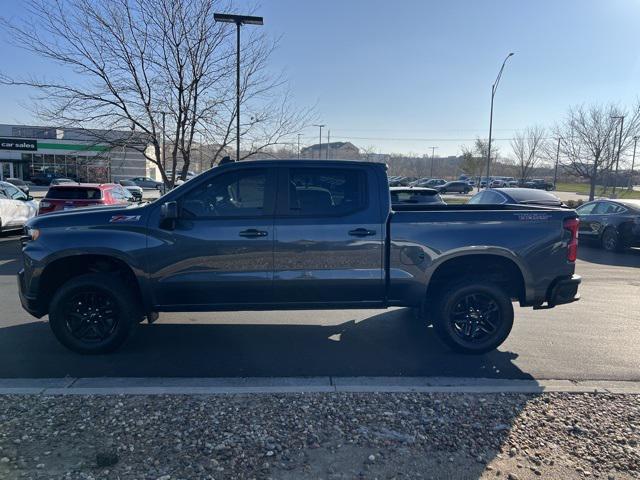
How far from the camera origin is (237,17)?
13211mm

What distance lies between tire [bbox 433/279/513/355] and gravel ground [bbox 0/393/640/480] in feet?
3.55

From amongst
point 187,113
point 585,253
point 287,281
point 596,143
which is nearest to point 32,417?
point 287,281

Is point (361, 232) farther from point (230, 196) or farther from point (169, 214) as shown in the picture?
point (169, 214)

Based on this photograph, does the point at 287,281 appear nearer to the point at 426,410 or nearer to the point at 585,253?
the point at 426,410

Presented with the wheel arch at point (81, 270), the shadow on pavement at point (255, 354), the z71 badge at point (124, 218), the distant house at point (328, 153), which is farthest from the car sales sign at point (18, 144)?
the z71 badge at point (124, 218)

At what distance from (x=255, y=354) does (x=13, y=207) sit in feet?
39.7

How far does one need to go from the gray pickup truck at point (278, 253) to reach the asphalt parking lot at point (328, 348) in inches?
13.5

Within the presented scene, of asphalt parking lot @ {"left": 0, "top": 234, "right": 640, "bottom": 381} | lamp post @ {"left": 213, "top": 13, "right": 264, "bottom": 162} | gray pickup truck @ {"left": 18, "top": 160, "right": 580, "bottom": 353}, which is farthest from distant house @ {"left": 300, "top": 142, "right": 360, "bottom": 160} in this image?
gray pickup truck @ {"left": 18, "top": 160, "right": 580, "bottom": 353}

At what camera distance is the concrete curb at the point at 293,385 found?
153 inches

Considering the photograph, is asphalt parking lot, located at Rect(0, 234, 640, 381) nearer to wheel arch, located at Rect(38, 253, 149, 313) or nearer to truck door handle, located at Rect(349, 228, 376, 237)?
wheel arch, located at Rect(38, 253, 149, 313)

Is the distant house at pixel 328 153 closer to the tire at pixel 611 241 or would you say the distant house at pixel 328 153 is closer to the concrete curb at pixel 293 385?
the tire at pixel 611 241

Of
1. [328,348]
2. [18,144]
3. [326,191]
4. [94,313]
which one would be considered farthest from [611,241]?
[18,144]

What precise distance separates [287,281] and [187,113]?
11090mm

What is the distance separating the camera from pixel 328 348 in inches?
201
